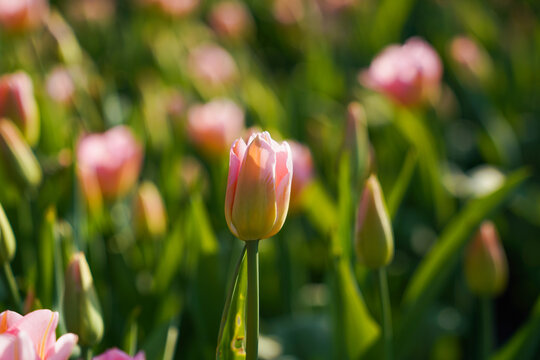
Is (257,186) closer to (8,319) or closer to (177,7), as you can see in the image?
(8,319)

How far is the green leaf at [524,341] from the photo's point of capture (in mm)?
816

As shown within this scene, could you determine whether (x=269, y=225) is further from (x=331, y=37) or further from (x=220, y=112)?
(x=331, y=37)

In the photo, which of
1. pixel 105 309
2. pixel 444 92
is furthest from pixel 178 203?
pixel 444 92

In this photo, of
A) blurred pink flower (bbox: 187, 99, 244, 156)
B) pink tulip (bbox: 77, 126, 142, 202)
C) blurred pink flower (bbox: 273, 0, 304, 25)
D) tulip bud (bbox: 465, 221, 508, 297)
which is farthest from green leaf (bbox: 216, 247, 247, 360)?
blurred pink flower (bbox: 273, 0, 304, 25)

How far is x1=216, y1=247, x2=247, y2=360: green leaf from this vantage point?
59 centimetres

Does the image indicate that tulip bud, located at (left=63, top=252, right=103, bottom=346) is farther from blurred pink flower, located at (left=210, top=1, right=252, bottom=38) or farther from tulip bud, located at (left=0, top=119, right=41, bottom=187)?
blurred pink flower, located at (left=210, top=1, right=252, bottom=38)

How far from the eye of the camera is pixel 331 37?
228cm

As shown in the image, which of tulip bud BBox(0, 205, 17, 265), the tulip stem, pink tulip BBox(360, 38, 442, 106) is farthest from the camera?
pink tulip BBox(360, 38, 442, 106)

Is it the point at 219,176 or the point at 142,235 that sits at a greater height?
the point at 219,176

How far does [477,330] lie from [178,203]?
0.59 meters

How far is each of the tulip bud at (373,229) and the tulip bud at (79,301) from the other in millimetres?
295

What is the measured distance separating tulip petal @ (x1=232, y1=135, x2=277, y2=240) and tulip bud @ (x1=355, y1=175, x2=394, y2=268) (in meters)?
0.20

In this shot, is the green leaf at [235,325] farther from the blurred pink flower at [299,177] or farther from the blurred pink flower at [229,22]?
the blurred pink flower at [229,22]

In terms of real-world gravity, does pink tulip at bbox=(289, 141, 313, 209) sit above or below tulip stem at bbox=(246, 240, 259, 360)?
above
